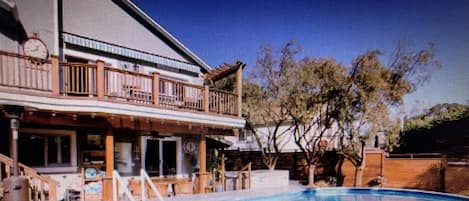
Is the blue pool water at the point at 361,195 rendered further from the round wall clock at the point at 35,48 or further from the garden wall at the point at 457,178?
the round wall clock at the point at 35,48

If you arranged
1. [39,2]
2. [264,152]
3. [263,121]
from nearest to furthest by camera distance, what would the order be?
[39,2], [263,121], [264,152]

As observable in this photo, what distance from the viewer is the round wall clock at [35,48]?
547 cm

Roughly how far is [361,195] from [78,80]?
22.0ft

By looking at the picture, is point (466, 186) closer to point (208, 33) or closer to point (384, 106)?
point (384, 106)

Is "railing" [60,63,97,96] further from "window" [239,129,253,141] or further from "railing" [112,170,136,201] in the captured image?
"window" [239,129,253,141]

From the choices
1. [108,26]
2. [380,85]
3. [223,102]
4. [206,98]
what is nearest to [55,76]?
[108,26]

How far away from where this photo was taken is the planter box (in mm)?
7582

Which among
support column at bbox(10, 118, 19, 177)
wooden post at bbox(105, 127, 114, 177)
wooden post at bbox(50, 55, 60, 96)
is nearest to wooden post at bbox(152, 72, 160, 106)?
wooden post at bbox(105, 127, 114, 177)

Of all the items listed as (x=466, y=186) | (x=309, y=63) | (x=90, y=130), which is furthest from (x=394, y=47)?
(x=90, y=130)

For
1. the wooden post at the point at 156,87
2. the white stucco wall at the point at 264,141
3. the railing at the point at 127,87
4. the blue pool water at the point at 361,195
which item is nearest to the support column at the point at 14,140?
the railing at the point at 127,87

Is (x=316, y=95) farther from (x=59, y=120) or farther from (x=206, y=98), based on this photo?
(x=59, y=120)

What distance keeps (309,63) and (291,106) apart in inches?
50.9

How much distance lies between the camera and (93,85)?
5.68 metres

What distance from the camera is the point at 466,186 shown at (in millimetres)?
7793
